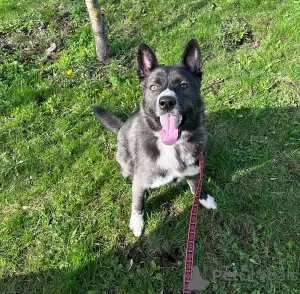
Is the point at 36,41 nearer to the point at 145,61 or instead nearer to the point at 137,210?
the point at 145,61

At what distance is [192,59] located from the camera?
3.46 meters

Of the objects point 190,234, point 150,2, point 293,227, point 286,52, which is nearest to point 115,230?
point 190,234

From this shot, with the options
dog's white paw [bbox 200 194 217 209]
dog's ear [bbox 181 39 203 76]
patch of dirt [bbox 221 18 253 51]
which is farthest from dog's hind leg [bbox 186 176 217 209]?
patch of dirt [bbox 221 18 253 51]

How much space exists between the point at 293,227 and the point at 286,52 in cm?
290

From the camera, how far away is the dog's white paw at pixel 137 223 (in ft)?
12.2

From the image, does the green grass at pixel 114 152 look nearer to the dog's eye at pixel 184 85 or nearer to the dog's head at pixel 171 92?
the dog's head at pixel 171 92

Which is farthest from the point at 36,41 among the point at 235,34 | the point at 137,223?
the point at 137,223

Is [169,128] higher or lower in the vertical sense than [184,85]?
lower

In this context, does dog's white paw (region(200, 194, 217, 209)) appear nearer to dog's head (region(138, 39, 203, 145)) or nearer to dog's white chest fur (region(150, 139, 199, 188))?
dog's white chest fur (region(150, 139, 199, 188))

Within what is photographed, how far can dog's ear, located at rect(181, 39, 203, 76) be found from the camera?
133 inches

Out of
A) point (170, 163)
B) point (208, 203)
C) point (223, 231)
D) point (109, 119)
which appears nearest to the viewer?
point (170, 163)

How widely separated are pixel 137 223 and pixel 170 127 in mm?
1242

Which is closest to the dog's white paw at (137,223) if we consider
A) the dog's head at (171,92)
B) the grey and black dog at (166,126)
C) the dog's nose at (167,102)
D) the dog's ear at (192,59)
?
the grey and black dog at (166,126)

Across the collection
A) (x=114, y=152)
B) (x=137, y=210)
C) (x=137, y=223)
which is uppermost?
(x=114, y=152)
